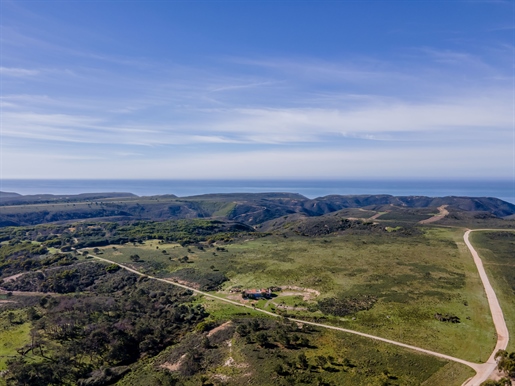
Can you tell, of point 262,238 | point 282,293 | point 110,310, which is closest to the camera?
point 110,310

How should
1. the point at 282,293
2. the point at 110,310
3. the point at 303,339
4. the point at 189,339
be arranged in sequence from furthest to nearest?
the point at 282,293
the point at 110,310
the point at 189,339
the point at 303,339

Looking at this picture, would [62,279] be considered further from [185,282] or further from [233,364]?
[233,364]

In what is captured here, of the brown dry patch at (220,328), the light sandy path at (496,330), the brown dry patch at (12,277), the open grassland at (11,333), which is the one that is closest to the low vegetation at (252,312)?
the open grassland at (11,333)

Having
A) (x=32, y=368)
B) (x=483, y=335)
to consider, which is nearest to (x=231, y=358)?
(x=32, y=368)

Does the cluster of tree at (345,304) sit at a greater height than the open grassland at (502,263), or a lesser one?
lesser

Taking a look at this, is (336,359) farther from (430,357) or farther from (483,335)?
(483,335)

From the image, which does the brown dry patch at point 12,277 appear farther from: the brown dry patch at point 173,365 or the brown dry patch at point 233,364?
the brown dry patch at point 233,364
